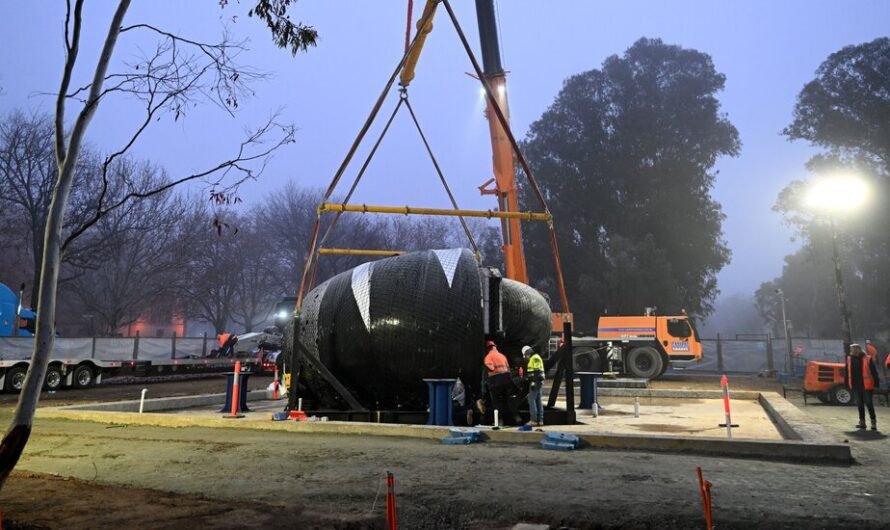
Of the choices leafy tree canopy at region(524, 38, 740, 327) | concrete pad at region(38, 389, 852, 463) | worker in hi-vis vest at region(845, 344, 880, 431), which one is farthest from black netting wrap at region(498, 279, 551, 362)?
leafy tree canopy at region(524, 38, 740, 327)

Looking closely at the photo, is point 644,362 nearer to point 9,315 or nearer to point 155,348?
point 155,348

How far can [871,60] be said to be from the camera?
39562 millimetres

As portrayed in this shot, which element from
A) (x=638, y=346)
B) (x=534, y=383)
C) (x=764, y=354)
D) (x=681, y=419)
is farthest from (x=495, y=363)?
(x=764, y=354)

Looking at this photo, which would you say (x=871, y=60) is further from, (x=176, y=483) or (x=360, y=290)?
(x=176, y=483)

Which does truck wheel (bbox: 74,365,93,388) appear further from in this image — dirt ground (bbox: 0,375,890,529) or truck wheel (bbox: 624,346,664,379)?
truck wheel (bbox: 624,346,664,379)

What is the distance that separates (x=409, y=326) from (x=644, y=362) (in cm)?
1830

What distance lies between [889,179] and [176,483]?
45.2 metres

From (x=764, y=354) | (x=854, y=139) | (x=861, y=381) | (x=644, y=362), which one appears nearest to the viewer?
(x=861, y=381)

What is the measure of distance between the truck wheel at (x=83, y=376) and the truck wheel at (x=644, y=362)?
2180 centimetres

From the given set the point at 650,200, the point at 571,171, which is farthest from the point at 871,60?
the point at 571,171

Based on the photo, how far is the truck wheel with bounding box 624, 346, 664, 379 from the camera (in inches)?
1017

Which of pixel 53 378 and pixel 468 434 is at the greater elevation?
pixel 53 378

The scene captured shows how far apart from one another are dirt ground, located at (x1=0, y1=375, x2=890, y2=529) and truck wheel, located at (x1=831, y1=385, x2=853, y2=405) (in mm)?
8537

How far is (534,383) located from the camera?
10930 millimetres
